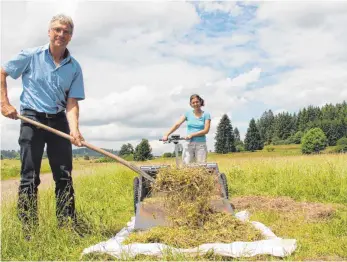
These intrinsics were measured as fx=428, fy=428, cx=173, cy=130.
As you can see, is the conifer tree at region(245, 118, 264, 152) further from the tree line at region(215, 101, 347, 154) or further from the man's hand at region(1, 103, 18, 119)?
the man's hand at region(1, 103, 18, 119)

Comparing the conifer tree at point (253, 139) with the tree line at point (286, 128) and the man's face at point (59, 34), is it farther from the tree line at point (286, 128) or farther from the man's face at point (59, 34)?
the man's face at point (59, 34)

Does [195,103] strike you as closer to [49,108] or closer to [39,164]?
[49,108]

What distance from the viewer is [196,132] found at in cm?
723

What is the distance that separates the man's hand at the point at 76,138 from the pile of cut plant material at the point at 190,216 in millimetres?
1082

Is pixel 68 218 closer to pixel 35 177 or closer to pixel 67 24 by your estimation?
pixel 35 177

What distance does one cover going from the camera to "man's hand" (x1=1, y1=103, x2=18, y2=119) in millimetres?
4344

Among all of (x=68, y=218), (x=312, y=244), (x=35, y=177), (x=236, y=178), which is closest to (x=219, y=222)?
(x=312, y=244)

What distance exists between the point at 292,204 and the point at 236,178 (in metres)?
2.51

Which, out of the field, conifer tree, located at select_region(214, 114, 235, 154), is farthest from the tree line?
the field

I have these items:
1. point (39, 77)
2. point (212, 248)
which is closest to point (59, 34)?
point (39, 77)

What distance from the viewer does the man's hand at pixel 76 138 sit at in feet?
14.7

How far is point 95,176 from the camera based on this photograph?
9.66 meters

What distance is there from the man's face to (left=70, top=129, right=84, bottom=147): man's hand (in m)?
0.92

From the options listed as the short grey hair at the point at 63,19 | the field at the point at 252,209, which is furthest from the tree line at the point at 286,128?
the short grey hair at the point at 63,19
